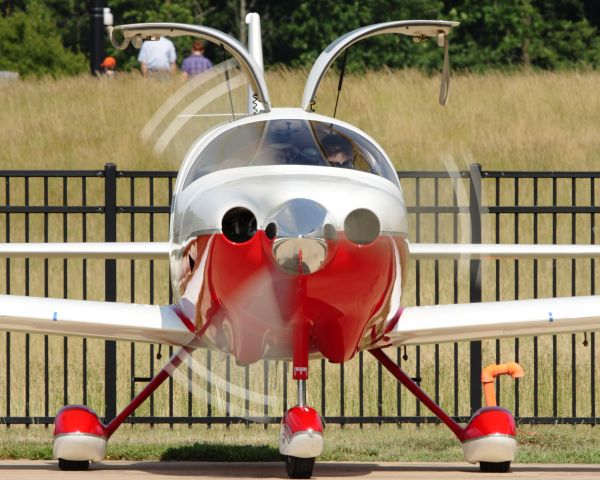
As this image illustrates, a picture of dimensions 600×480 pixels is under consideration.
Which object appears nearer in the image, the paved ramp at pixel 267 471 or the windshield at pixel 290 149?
the windshield at pixel 290 149

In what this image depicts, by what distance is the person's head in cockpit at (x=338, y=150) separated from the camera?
830 cm

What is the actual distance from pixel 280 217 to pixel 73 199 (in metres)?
14.6

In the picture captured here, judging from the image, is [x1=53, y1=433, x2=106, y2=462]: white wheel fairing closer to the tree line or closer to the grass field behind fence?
the grass field behind fence

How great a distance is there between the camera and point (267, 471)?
9.44 meters

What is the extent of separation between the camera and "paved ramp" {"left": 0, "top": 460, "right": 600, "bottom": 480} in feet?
29.8

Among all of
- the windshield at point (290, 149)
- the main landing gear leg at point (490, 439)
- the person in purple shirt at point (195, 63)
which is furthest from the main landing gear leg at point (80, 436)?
the person in purple shirt at point (195, 63)

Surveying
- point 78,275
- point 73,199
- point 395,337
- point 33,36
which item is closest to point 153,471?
point 395,337

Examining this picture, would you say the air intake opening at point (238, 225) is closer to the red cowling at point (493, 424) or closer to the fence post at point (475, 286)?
the red cowling at point (493, 424)

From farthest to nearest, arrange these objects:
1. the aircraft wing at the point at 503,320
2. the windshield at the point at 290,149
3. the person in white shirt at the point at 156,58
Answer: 1. the person in white shirt at the point at 156,58
2. the aircraft wing at the point at 503,320
3. the windshield at the point at 290,149

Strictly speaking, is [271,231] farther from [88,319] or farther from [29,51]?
[29,51]

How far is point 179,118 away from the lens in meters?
9.79

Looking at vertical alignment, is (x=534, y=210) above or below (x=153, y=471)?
above

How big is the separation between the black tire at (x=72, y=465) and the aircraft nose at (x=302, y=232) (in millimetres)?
2647

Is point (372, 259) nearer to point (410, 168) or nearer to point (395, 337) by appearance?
point (395, 337)
